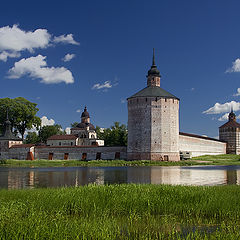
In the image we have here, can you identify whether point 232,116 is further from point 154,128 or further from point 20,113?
point 20,113

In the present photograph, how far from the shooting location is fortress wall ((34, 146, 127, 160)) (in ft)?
153

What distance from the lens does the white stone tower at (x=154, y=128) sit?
4544 centimetres

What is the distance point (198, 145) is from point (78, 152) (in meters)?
19.0

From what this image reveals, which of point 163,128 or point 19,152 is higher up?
point 163,128

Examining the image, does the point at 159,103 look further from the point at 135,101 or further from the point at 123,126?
the point at 123,126

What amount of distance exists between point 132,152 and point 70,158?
8.82 meters

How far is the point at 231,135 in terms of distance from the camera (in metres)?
70.1

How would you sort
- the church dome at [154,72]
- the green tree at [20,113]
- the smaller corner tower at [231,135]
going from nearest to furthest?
the church dome at [154,72]
the green tree at [20,113]
the smaller corner tower at [231,135]

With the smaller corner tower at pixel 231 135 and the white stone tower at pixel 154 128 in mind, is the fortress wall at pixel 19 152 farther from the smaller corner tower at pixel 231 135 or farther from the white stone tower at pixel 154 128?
the smaller corner tower at pixel 231 135

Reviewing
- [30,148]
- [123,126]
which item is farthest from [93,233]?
[123,126]

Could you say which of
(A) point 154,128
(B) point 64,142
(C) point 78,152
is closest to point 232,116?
(A) point 154,128

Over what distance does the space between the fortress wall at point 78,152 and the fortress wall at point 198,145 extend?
8820mm

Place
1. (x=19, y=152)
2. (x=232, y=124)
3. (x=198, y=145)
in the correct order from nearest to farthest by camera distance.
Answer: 1. (x=19, y=152)
2. (x=198, y=145)
3. (x=232, y=124)

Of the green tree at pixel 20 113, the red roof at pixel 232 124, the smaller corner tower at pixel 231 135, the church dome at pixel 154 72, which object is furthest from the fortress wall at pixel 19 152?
the red roof at pixel 232 124
